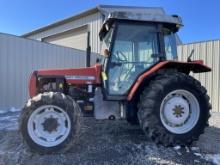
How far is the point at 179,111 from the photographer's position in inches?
183

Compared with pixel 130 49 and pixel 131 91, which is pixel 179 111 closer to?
pixel 131 91

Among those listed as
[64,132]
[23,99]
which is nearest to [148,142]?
[64,132]

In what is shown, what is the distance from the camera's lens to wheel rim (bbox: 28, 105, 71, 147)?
4.23 meters

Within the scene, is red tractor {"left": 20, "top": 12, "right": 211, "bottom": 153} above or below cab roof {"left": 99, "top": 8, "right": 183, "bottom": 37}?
below

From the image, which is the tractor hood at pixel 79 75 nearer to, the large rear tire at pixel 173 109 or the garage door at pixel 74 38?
the large rear tire at pixel 173 109

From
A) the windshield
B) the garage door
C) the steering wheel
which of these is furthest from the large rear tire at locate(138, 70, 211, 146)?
the garage door

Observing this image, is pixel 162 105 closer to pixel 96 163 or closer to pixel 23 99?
pixel 96 163

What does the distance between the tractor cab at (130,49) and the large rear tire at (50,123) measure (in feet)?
2.70

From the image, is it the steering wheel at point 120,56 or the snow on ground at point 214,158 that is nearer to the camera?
the snow on ground at point 214,158

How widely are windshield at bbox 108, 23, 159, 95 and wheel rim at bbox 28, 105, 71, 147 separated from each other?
954 millimetres

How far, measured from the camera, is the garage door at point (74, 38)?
14.6 m

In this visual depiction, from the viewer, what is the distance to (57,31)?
1602 centimetres

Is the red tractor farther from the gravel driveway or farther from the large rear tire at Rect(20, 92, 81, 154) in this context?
the gravel driveway

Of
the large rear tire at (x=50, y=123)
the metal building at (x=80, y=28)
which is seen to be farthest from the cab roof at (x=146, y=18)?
the metal building at (x=80, y=28)
